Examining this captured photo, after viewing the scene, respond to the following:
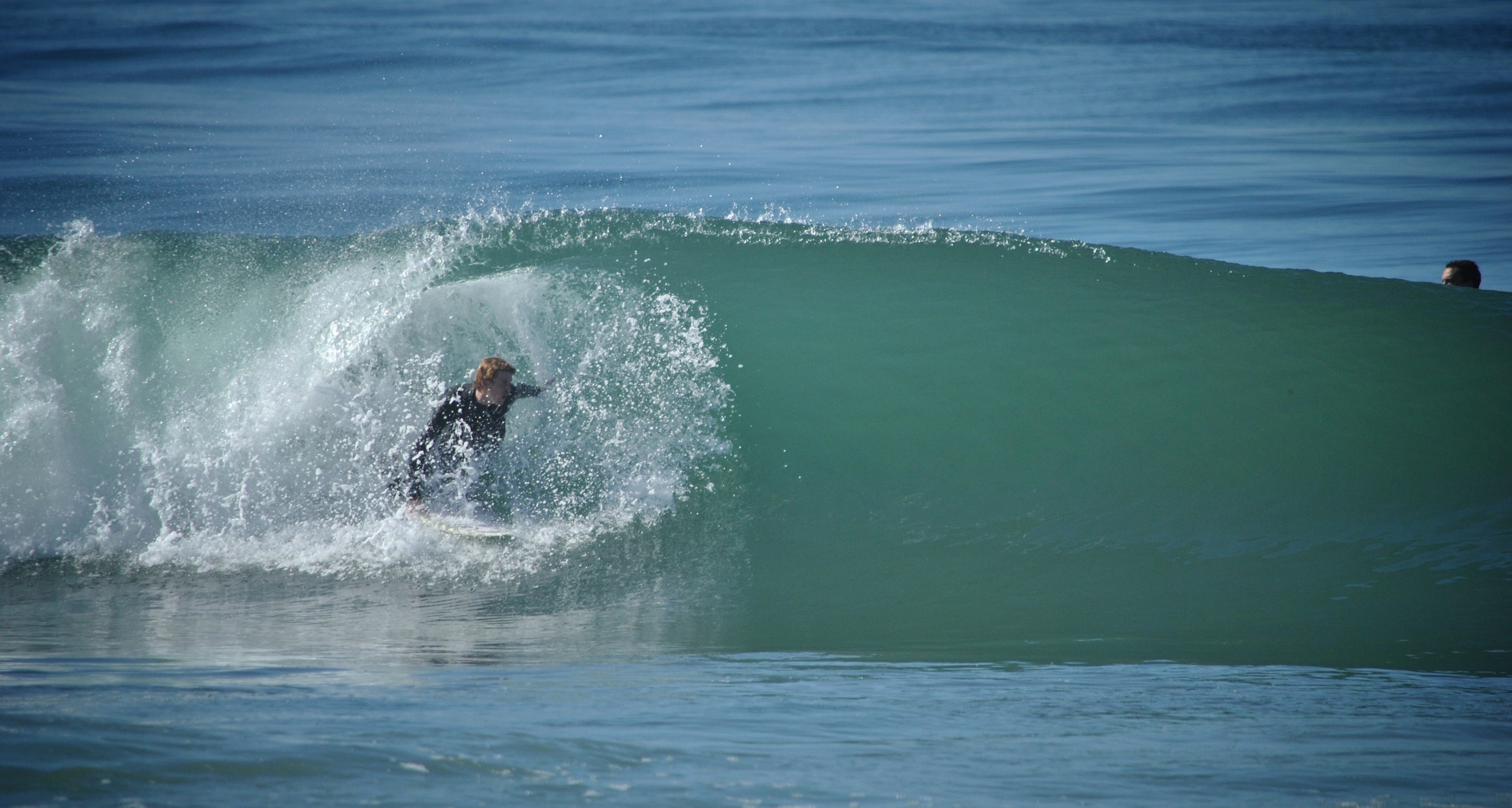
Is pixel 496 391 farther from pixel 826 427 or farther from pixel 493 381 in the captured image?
pixel 826 427

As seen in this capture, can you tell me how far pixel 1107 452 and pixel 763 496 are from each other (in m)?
1.94

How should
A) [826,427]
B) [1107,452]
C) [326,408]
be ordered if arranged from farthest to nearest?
[826,427], [326,408], [1107,452]

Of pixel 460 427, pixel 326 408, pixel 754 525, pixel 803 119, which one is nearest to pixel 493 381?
pixel 460 427

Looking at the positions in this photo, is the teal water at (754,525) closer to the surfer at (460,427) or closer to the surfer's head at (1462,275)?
the surfer at (460,427)

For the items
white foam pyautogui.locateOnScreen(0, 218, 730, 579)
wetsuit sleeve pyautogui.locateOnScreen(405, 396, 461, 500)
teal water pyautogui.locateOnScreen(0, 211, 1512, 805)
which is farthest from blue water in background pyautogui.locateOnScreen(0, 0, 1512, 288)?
wetsuit sleeve pyautogui.locateOnScreen(405, 396, 461, 500)

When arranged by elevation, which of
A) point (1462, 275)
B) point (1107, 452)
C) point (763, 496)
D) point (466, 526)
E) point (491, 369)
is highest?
point (1462, 275)

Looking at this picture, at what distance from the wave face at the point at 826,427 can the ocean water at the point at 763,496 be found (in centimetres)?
3

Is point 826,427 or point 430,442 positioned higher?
point 826,427

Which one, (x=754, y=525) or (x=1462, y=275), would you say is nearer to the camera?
(x=754, y=525)

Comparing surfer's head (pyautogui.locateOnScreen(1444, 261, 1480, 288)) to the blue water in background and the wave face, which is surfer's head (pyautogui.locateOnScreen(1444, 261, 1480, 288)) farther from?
the blue water in background

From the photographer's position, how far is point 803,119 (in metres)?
20.5

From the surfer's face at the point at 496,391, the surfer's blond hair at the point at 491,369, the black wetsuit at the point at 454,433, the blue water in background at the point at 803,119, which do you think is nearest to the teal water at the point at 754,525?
the black wetsuit at the point at 454,433

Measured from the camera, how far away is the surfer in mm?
5699

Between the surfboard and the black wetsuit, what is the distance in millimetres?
168
